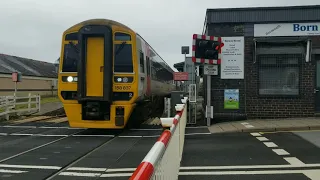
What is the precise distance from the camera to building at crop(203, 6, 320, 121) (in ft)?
45.0

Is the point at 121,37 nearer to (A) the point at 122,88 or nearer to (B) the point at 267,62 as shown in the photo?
(A) the point at 122,88

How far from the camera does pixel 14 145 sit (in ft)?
31.8

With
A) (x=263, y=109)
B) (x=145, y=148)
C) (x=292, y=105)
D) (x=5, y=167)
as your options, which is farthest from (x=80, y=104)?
(x=292, y=105)

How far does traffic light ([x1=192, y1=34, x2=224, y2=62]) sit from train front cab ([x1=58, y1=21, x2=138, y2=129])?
240cm

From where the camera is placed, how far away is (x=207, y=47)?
1278cm

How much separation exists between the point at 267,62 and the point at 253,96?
143cm

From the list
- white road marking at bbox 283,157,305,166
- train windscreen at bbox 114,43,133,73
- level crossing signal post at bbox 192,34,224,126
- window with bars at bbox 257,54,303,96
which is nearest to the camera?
white road marking at bbox 283,157,305,166

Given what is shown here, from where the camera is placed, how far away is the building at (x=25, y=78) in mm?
36125

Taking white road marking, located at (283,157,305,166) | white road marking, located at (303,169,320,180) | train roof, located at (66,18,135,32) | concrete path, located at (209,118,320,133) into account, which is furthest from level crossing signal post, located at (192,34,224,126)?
white road marking, located at (303,169,320,180)

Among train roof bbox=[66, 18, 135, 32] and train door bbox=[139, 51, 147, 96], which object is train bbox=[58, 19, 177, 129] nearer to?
train roof bbox=[66, 18, 135, 32]

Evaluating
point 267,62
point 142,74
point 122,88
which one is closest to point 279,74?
point 267,62

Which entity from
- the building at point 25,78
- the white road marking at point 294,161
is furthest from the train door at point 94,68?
the building at point 25,78

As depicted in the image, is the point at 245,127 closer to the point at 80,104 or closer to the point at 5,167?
the point at 80,104

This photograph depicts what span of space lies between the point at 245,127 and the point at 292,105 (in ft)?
9.73
